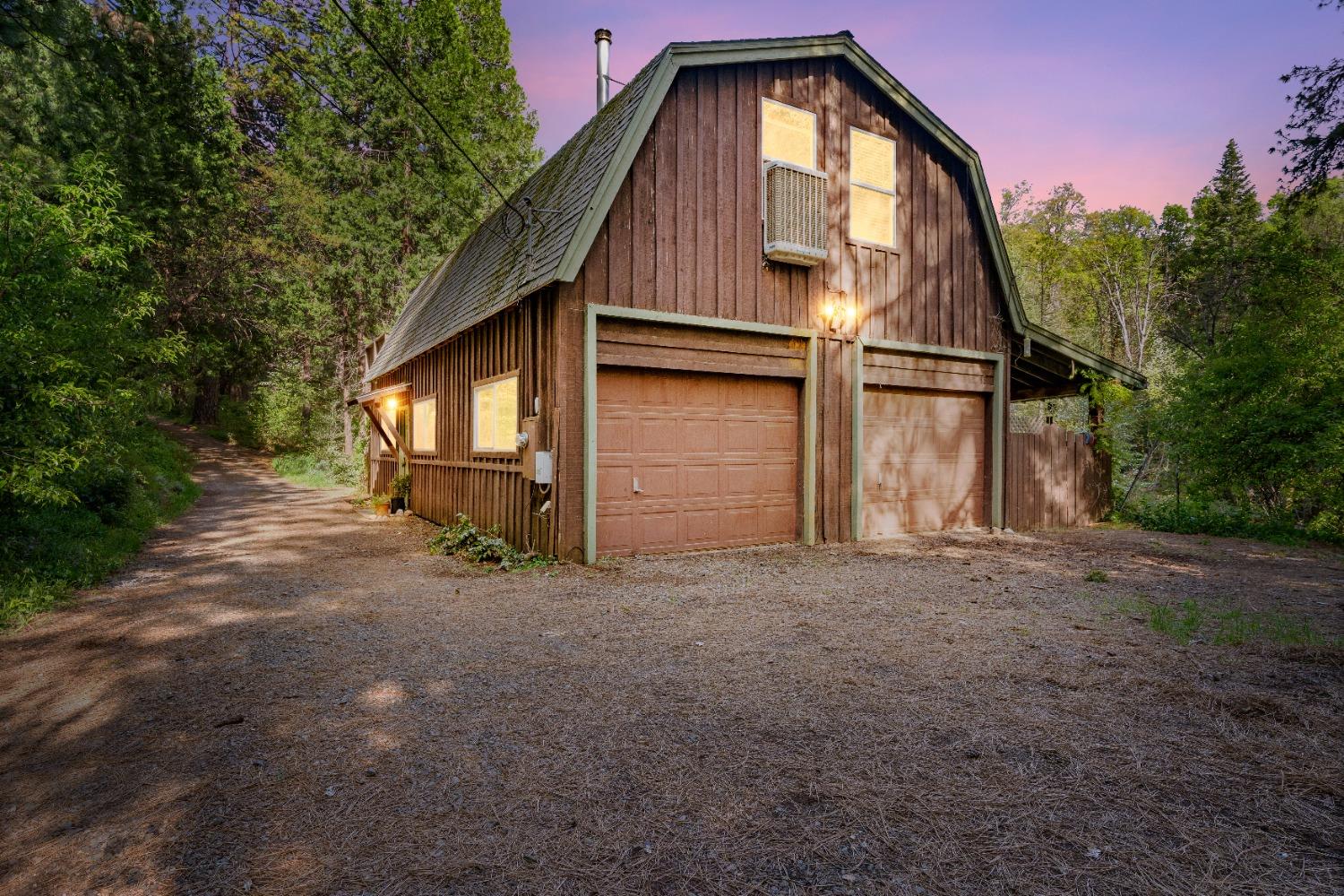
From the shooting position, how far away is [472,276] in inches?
415

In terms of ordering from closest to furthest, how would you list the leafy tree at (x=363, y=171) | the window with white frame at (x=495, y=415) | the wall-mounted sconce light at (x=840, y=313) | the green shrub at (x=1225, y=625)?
the green shrub at (x=1225, y=625) → the window with white frame at (x=495, y=415) → the wall-mounted sconce light at (x=840, y=313) → the leafy tree at (x=363, y=171)

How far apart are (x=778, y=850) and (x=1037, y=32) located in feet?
36.5

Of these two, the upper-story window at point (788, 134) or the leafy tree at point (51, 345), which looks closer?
the leafy tree at point (51, 345)

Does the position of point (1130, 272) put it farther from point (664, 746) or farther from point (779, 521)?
point (664, 746)

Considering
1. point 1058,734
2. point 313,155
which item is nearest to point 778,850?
point 1058,734

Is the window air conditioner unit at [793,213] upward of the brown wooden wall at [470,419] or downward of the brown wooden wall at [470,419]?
upward

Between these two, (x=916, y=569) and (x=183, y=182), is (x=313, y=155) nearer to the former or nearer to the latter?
(x=183, y=182)

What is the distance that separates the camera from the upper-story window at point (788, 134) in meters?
8.09

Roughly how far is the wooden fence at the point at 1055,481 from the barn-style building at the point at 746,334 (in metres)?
0.06

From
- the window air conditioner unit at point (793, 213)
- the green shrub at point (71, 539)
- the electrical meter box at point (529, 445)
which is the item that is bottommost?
the green shrub at point (71, 539)

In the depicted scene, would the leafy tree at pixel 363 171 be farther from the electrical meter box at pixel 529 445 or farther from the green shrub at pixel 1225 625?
the green shrub at pixel 1225 625

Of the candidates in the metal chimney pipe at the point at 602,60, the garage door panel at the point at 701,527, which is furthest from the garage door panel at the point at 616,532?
the metal chimney pipe at the point at 602,60

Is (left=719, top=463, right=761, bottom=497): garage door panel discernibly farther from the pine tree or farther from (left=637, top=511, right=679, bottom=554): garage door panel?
the pine tree

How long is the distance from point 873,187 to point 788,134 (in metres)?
1.62
